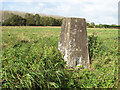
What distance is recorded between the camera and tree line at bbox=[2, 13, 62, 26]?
10.5 metres

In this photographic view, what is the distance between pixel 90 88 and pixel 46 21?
8502mm

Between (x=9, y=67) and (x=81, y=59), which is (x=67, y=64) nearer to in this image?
(x=81, y=59)

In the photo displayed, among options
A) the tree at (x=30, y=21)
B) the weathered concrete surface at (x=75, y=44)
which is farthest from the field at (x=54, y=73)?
the tree at (x=30, y=21)

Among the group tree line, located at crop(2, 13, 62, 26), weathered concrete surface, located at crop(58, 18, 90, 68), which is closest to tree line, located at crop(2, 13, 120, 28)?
tree line, located at crop(2, 13, 62, 26)

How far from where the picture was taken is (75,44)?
4.00 meters

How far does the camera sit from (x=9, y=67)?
331 centimetres

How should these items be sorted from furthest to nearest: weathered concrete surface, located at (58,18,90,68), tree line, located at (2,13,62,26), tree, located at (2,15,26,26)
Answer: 1. tree line, located at (2,13,62,26)
2. tree, located at (2,15,26,26)
3. weathered concrete surface, located at (58,18,90,68)

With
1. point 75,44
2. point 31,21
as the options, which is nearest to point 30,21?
point 31,21

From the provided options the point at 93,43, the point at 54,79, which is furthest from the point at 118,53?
the point at 54,79

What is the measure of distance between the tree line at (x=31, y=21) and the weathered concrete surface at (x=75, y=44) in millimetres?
6914

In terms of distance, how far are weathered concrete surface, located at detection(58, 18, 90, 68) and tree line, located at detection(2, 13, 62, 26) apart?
6.91 m

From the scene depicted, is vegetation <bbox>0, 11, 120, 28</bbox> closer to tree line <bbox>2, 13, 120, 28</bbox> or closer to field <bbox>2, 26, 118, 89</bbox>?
tree line <bbox>2, 13, 120, 28</bbox>

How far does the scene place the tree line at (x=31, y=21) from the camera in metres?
10.5

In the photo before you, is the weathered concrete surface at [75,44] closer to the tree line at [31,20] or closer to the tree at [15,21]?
the tree line at [31,20]
